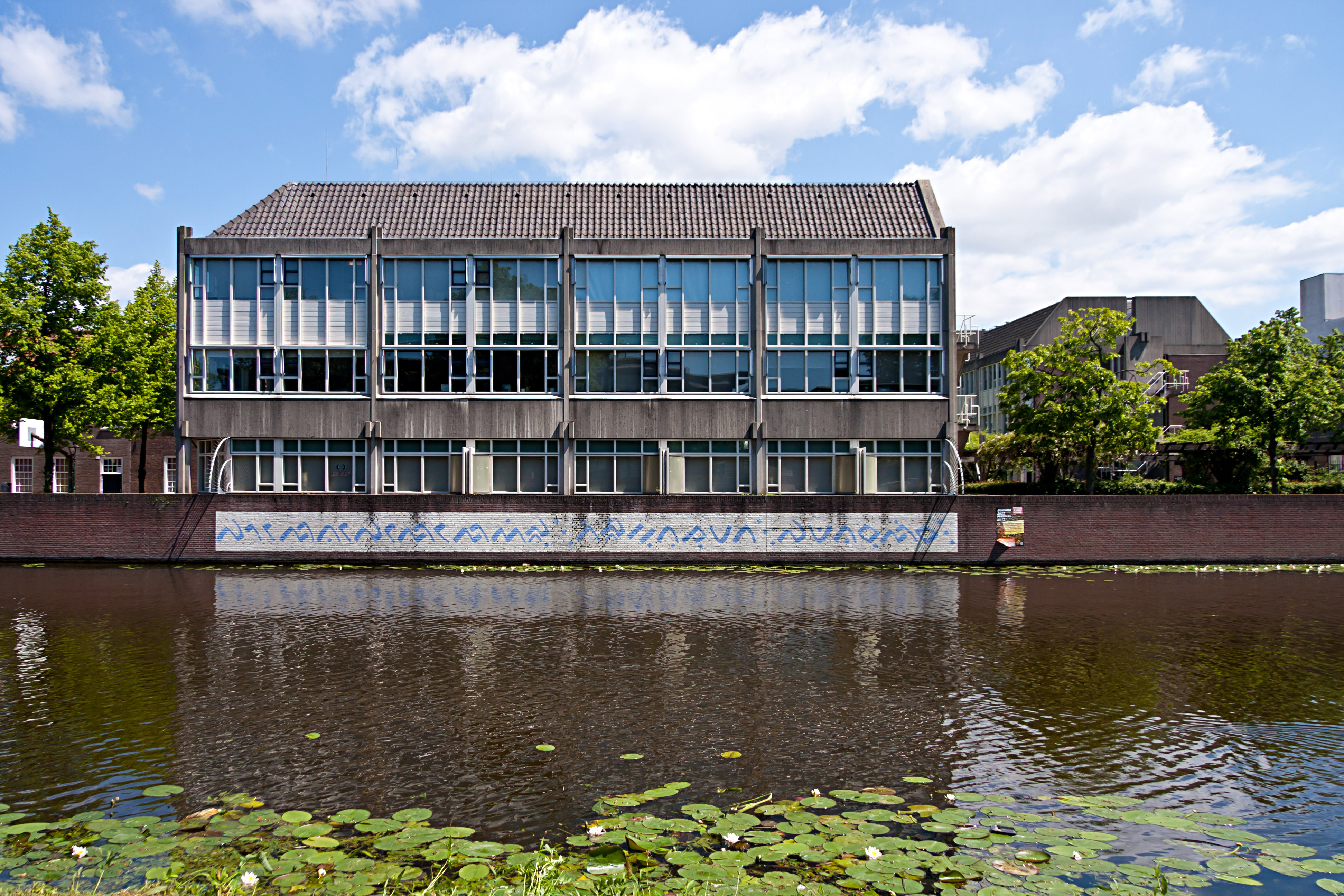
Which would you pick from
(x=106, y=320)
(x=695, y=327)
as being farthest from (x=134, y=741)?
(x=106, y=320)

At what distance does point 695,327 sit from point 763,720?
88.1 ft

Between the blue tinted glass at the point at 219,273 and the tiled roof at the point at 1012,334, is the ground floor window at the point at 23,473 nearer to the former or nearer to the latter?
the blue tinted glass at the point at 219,273

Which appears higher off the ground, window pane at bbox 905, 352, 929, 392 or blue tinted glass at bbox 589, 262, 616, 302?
blue tinted glass at bbox 589, 262, 616, 302

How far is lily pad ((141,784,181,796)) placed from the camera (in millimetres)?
8477

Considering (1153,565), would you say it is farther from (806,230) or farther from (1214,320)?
(1214,320)

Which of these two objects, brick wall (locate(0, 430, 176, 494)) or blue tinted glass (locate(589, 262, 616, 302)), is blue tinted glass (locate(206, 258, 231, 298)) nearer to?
blue tinted glass (locate(589, 262, 616, 302))

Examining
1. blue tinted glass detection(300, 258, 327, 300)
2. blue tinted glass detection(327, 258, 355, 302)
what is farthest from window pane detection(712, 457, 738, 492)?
blue tinted glass detection(300, 258, 327, 300)

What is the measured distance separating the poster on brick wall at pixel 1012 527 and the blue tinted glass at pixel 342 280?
26.6 meters

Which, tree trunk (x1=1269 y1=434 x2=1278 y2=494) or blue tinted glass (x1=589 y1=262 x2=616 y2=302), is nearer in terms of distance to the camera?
blue tinted glass (x1=589 y1=262 x2=616 y2=302)

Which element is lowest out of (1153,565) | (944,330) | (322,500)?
(1153,565)

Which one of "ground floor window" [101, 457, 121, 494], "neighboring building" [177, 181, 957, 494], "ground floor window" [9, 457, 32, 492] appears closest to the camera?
"neighboring building" [177, 181, 957, 494]

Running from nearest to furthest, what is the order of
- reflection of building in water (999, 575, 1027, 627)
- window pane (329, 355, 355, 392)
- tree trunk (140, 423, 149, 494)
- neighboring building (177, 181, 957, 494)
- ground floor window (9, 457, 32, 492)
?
1. reflection of building in water (999, 575, 1027, 627)
2. neighboring building (177, 181, 957, 494)
3. window pane (329, 355, 355, 392)
4. tree trunk (140, 423, 149, 494)
5. ground floor window (9, 457, 32, 492)

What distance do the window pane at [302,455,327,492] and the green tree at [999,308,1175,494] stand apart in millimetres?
29336

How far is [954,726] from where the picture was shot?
433 inches
